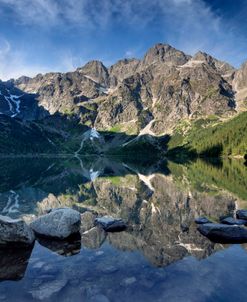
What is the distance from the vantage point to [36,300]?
589 inches

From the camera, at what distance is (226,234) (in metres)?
25.4

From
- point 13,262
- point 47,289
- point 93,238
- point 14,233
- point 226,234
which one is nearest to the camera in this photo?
point 47,289

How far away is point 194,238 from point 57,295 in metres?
14.4

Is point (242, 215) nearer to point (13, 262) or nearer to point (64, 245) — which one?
point (64, 245)

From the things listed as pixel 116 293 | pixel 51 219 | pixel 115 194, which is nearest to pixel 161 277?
pixel 116 293

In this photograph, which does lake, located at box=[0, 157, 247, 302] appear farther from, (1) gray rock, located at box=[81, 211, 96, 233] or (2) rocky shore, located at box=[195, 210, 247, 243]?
(1) gray rock, located at box=[81, 211, 96, 233]

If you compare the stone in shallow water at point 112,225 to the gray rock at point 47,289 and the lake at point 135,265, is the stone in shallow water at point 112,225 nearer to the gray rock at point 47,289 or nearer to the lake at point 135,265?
the lake at point 135,265

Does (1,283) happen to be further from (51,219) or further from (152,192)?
(152,192)

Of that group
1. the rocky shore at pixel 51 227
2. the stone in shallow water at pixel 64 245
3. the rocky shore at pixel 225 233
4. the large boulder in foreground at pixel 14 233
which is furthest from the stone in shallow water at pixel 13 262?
the rocky shore at pixel 225 233

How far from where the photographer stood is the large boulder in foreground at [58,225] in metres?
25.7

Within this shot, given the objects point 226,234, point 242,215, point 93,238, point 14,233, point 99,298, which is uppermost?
point 242,215

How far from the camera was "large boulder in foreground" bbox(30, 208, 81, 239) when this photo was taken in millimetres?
25742

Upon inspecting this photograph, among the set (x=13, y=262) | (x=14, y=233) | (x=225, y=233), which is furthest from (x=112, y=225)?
(x=13, y=262)

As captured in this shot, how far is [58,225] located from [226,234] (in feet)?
47.1
